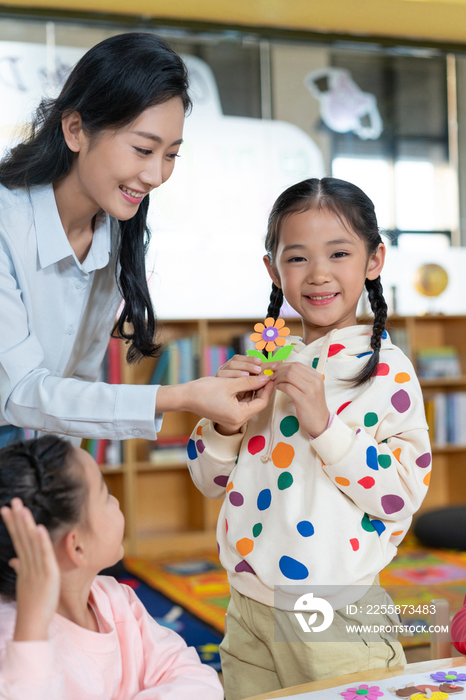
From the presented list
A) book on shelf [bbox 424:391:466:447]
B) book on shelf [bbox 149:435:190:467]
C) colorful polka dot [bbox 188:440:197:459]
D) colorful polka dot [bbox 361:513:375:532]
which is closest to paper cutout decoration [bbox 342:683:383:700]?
colorful polka dot [bbox 361:513:375:532]

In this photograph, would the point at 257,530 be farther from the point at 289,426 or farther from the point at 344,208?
the point at 344,208

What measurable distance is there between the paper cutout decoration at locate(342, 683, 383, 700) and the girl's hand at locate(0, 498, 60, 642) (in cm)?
43

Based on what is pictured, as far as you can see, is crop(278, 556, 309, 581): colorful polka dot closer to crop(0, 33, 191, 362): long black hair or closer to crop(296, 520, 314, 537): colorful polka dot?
crop(296, 520, 314, 537): colorful polka dot

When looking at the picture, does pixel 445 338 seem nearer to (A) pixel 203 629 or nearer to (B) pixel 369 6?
(B) pixel 369 6

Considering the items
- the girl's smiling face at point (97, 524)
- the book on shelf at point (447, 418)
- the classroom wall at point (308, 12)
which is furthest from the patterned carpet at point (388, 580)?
the classroom wall at point (308, 12)

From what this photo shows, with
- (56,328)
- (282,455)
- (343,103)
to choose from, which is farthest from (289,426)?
(343,103)

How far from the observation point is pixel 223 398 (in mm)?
1222

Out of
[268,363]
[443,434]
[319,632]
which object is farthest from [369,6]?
[319,632]

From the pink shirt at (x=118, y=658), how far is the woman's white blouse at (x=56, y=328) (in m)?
0.30

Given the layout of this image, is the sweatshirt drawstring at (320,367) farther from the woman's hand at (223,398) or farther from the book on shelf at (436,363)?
the book on shelf at (436,363)

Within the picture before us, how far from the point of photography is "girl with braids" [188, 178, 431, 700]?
1168mm

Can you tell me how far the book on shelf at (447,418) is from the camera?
4762mm

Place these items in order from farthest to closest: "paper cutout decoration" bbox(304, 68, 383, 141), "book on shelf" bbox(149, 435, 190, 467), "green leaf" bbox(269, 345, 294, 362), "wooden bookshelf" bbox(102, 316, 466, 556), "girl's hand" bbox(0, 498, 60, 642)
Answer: "paper cutout decoration" bbox(304, 68, 383, 141) → "book on shelf" bbox(149, 435, 190, 467) → "wooden bookshelf" bbox(102, 316, 466, 556) → "green leaf" bbox(269, 345, 294, 362) → "girl's hand" bbox(0, 498, 60, 642)

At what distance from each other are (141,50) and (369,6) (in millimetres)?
3605
